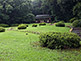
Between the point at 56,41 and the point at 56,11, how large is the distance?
116 feet

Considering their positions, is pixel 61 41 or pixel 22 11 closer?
pixel 61 41

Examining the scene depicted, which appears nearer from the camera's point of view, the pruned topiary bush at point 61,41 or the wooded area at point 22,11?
the pruned topiary bush at point 61,41

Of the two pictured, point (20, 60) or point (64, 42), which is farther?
point (64, 42)

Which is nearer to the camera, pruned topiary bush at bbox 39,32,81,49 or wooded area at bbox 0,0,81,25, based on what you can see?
pruned topiary bush at bbox 39,32,81,49

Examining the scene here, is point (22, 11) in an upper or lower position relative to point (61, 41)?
upper

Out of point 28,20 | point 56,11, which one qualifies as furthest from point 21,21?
point 56,11

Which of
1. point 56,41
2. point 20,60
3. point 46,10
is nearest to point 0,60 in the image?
point 20,60

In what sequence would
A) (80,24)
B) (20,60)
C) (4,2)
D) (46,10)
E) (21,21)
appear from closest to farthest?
1. (20,60)
2. (80,24)
3. (4,2)
4. (21,21)
5. (46,10)

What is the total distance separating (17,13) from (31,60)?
122 feet

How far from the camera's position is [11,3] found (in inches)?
1510

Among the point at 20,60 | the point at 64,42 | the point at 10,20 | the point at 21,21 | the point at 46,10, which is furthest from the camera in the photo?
the point at 46,10

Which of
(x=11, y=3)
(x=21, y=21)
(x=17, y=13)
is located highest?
(x=11, y=3)

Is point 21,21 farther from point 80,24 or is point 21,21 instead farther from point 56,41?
point 56,41

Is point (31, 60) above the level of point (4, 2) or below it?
below
